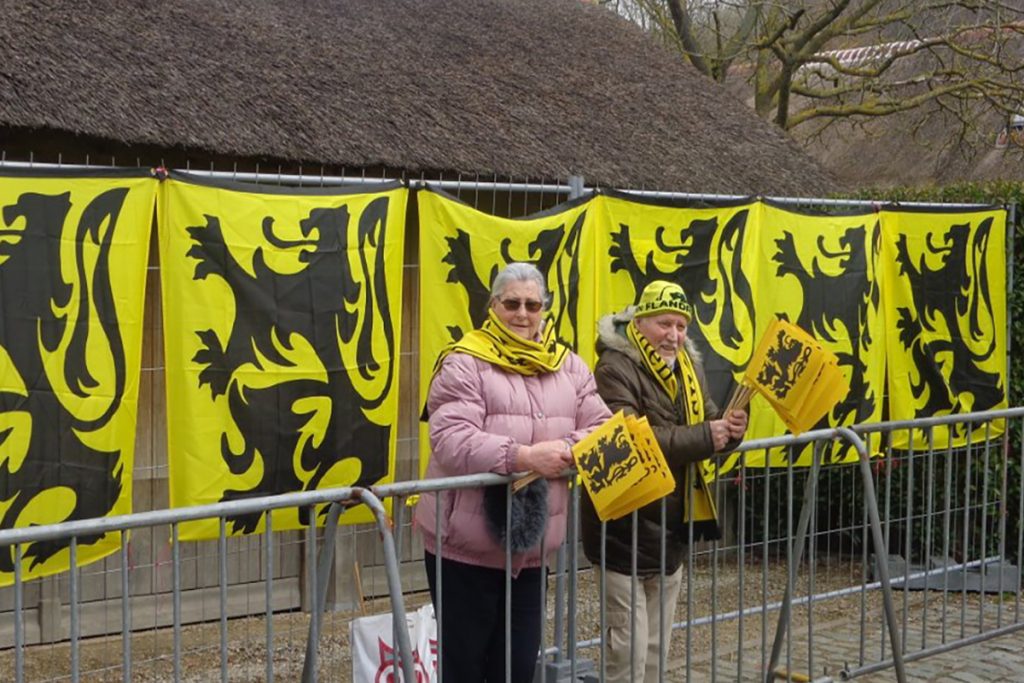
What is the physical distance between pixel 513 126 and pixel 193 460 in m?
4.28

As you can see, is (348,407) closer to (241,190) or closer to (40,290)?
(241,190)

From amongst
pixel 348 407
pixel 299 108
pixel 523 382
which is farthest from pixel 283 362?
pixel 299 108

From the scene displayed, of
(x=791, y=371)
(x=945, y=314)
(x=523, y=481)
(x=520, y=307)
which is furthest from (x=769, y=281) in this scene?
(x=523, y=481)

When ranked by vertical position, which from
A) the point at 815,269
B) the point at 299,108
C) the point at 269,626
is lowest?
the point at 269,626

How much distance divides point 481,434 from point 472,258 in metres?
2.00

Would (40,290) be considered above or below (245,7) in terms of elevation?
below

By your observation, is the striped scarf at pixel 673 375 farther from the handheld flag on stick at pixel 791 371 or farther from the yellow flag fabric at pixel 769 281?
the yellow flag fabric at pixel 769 281

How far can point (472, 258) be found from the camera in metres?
6.77

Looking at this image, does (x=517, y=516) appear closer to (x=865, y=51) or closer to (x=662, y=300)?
(x=662, y=300)

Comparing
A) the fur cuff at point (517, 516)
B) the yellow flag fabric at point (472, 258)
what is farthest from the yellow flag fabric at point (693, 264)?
the fur cuff at point (517, 516)

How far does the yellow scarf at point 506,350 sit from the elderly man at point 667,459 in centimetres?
44

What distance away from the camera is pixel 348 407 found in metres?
6.47

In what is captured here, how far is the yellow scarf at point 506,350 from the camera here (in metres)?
5.06

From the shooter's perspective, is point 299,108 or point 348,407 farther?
point 299,108
